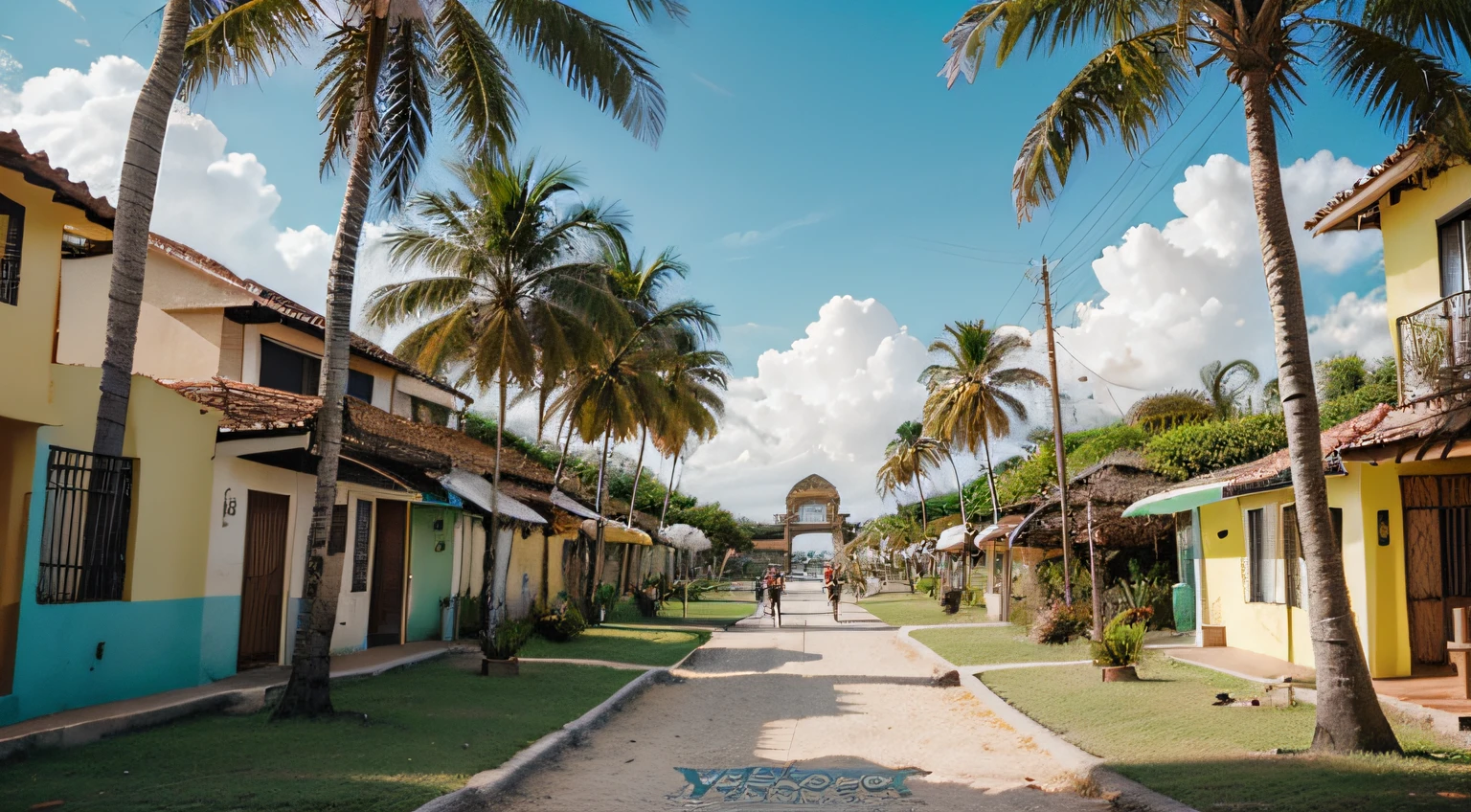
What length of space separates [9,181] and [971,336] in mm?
30108

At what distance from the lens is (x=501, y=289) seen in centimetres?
2000

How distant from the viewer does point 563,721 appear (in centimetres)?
1098

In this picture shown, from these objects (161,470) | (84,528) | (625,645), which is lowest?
(625,645)

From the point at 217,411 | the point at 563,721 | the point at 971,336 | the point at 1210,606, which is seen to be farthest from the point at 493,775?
the point at 971,336

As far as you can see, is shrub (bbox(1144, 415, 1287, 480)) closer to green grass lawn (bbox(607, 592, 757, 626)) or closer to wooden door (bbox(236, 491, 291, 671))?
green grass lawn (bbox(607, 592, 757, 626))

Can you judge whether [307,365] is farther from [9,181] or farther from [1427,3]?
[1427,3]

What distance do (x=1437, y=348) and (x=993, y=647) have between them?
10184 millimetres

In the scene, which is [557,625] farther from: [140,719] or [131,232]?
[131,232]

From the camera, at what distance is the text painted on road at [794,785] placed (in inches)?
310

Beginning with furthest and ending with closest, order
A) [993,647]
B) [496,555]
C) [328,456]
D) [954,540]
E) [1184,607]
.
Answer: [954,540] < [1184,607] < [993,647] < [496,555] < [328,456]

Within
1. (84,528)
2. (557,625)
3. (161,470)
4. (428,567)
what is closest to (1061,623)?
(557,625)

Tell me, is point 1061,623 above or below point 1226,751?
above

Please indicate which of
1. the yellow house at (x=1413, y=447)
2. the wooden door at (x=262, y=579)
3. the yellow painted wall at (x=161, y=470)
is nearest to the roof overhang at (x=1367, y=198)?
the yellow house at (x=1413, y=447)

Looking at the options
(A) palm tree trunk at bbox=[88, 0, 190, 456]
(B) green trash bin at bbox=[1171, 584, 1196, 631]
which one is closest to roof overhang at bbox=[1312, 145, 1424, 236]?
(B) green trash bin at bbox=[1171, 584, 1196, 631]
